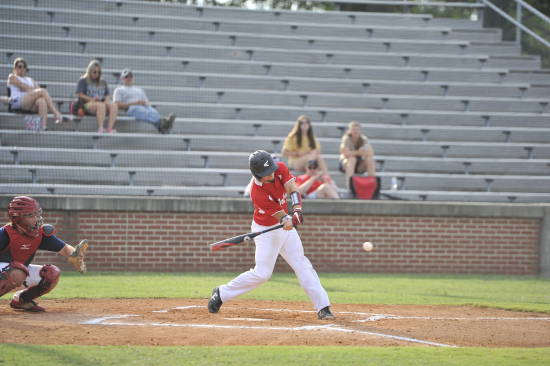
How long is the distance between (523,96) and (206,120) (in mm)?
7747

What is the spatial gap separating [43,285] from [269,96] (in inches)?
408

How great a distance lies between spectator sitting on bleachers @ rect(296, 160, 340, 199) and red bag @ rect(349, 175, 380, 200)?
0.34 m

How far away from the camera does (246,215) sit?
46.6 feet

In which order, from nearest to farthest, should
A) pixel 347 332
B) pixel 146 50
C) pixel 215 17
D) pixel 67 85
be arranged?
pixel 347 332
pixel 67 85
pixel 146 50
pixel 215 17

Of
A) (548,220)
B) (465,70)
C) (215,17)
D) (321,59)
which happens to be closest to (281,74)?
(321,59)

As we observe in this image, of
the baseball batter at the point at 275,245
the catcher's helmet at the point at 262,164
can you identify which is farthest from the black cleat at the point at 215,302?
the catcher's helmet at the point at 262,164

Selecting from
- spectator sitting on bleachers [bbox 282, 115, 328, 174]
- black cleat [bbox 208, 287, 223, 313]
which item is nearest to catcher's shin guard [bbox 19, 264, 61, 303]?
black cleat [bbox 208, 287, 223, 313]

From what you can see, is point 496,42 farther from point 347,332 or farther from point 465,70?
point 347,332

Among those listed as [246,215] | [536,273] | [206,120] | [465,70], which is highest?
[465,70]

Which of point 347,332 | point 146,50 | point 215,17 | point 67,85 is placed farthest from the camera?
point 215,17

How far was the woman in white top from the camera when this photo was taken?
1584 cm

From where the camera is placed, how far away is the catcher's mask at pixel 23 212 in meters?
8.76

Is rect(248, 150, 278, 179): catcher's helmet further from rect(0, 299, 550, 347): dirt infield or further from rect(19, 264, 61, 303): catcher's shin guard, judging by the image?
rect(19, 264, 61, 303): catcher's shin guard

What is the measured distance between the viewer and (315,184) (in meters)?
15.1
